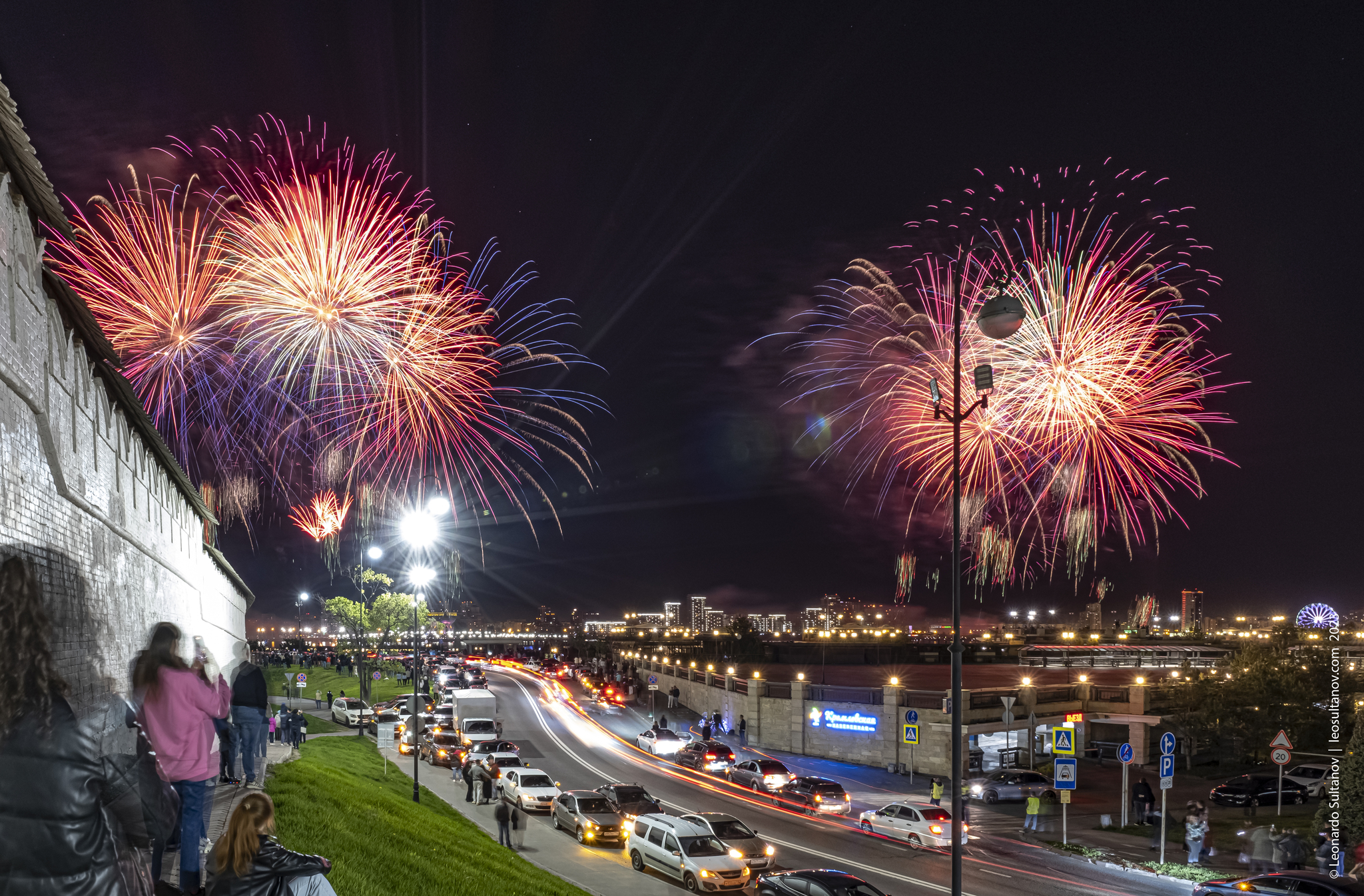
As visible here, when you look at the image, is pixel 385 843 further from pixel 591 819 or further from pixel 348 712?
pixel 348 712

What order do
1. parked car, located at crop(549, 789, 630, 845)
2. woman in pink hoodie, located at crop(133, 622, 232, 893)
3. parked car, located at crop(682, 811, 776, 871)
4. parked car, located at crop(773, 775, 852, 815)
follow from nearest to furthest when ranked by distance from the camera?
woman in pink hoodie, located at crop(133, 622, 232, 893), parked car, located at crop(682, 811, 776, 871), parked car, located at crop(549, 789, 630, 845), parked car, located at crop(773, 775, 852, 815)

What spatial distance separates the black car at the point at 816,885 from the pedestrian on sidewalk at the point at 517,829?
842 centimetres

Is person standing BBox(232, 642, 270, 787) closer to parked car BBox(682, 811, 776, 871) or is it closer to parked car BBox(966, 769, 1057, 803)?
parked car BBox(682, 811, 776, 871)

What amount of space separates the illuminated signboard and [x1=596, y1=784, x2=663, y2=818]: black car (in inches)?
584

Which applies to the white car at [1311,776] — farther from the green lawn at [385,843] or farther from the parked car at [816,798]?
the green lawn at [385,843]

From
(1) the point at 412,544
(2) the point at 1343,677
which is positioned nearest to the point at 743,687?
(1) the point at 412,544

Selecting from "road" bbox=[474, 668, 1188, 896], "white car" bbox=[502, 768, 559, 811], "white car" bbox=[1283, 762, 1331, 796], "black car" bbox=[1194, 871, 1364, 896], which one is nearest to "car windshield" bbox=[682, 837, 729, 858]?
"road" bbox=[474, 668, 1188, 896]

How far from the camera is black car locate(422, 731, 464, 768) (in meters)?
41.2

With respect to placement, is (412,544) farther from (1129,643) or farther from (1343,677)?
(1129,643)

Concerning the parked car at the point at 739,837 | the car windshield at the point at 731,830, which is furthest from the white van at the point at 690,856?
the car windshield at the point at 731,830

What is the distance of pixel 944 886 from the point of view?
2166 centimetres

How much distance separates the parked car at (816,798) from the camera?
102 ft

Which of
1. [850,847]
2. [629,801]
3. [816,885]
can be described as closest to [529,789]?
[629,801]

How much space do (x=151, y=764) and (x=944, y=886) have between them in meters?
20.0
